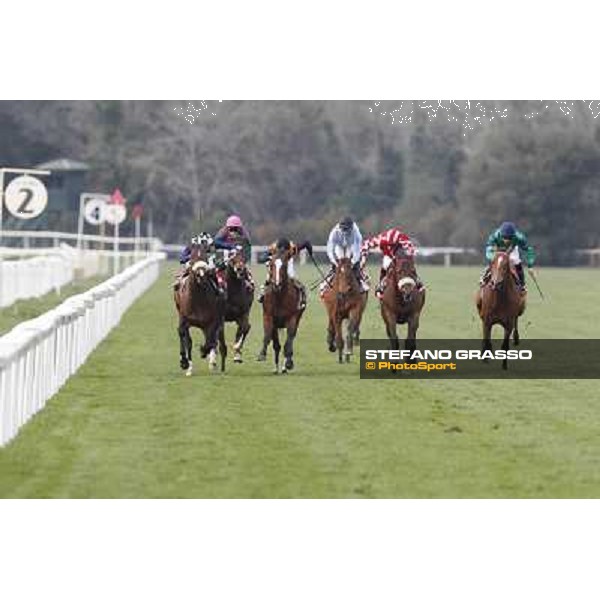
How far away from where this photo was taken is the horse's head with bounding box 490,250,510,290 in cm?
2675

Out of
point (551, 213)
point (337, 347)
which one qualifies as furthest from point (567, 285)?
point (337, 347)

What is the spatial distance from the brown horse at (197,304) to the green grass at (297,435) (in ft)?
1.58

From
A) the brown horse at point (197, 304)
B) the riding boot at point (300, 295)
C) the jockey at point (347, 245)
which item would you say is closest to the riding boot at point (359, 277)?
the jockey at point (347, 245)

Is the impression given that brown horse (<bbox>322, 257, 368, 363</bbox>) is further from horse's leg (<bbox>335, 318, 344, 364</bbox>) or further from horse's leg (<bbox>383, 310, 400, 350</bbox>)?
horse's leg (<bbox>383, 310, 400, 350</bbox>)

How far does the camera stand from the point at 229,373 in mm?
24891

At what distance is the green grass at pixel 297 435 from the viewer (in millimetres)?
14352

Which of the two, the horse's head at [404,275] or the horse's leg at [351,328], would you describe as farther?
the horse's leg at [351,328]

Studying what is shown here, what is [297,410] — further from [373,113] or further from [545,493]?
[373,113]

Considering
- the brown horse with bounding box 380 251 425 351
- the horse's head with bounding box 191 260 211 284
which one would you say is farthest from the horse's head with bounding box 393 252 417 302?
the horse's head with bounding box 191 260 211 284

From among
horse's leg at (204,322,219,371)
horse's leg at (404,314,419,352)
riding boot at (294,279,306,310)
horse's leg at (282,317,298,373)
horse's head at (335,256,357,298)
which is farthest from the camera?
horse's head at (335,256,357,298)

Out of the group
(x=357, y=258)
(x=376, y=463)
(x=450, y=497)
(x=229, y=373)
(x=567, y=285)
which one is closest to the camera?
(x=450, y=497)

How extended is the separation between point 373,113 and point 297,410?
107 metres

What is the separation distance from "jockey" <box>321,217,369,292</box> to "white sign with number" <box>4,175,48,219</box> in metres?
5.13

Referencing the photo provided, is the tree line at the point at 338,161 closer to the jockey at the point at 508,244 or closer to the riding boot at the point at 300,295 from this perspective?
the jockey at the point at 508,244
